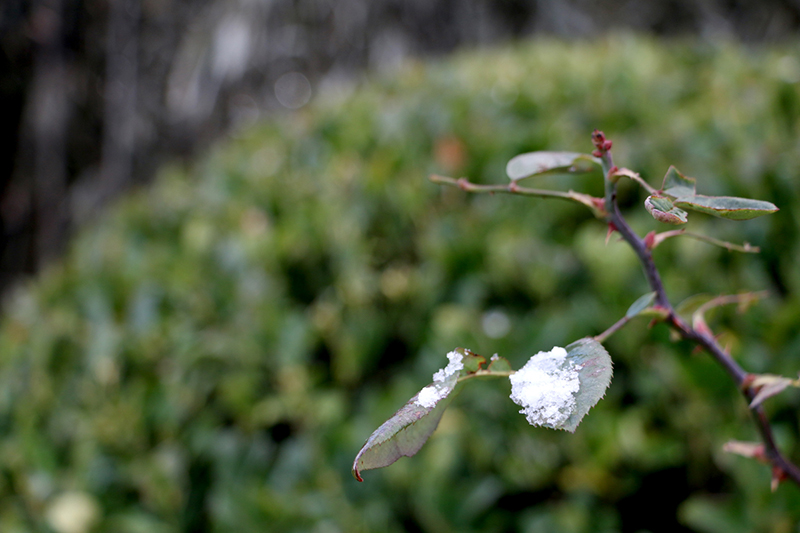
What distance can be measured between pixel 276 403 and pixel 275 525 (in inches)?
10.5

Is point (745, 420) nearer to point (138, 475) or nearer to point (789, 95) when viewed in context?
point (789, 95)

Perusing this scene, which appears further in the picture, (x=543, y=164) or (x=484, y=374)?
(x=543, y=164)

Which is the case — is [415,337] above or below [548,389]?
below

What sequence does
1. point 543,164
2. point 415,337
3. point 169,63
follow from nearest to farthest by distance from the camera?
point 543,164
point 415,337
point 169,63

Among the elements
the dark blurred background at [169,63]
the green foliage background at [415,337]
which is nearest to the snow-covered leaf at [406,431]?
the green foliage background at [415,337]

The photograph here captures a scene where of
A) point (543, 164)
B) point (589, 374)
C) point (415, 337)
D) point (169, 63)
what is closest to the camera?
point (589, 374)

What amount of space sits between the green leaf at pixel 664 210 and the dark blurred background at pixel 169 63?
348cm

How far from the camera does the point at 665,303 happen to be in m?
0.46

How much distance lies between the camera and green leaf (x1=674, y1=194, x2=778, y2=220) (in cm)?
37

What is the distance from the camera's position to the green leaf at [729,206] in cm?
37

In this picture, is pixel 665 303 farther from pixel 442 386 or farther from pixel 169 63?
pixel 169 63

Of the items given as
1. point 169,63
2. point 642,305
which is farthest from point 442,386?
point 169,63

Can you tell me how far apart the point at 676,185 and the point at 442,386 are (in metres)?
0.24

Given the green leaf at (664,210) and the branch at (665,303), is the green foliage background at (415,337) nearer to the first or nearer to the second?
the branch at (665,303)
